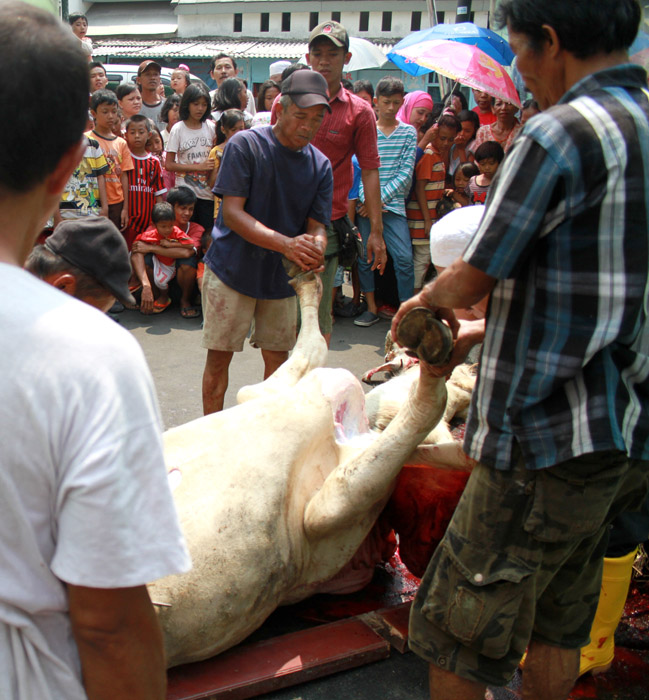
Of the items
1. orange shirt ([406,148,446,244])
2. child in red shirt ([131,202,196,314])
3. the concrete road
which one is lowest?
the concrete road

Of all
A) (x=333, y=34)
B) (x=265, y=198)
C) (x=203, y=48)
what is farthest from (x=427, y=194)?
(x=203, y=48)

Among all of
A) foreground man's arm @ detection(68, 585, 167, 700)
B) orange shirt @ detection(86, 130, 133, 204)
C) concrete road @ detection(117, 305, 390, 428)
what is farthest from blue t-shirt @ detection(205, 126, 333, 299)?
orange shirt @ detection(86, 130, 133, 204)

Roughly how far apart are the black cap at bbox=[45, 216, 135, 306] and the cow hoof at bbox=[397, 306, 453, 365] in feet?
2.75

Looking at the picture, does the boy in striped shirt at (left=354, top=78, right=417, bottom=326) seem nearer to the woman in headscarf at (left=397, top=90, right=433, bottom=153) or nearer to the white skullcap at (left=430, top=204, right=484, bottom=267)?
the woman in headscarf at (left=397, top=90, right=433, bottom=153)

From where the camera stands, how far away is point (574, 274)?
5.38ft

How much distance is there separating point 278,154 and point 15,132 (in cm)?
297

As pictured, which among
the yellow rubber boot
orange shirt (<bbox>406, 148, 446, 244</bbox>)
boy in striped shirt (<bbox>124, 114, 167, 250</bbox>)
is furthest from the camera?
boy in striped shirt (<bbox>124, 114, 167, 250</bbox>)

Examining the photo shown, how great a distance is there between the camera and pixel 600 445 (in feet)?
5.43

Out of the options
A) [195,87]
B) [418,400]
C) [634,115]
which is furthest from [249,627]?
[195,87]

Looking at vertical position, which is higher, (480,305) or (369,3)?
(369,3)

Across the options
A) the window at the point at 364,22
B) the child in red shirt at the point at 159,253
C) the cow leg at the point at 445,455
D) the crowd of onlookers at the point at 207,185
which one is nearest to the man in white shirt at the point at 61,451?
the cow leg at the point at 445,455

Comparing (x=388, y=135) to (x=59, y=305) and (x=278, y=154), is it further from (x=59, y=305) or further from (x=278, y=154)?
(x=59, y=305)

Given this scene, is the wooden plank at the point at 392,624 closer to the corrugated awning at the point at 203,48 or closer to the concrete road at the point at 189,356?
the concrete road at the point at 189,356

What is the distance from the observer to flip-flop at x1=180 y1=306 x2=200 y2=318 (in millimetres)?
6727
